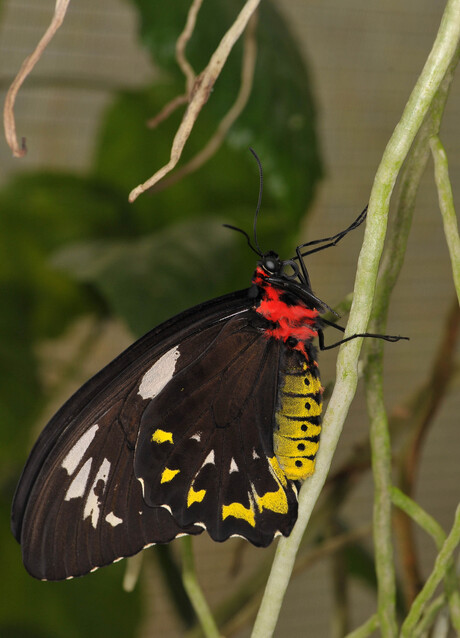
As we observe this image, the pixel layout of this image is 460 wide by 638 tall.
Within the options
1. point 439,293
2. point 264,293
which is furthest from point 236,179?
point 439,293

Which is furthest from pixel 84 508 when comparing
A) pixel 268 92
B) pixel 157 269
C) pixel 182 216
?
pixel 182 216

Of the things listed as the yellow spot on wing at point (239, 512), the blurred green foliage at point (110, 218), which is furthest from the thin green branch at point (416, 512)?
the blurred green foliage at point (110, 218)

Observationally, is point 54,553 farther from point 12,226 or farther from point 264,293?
point 12,226

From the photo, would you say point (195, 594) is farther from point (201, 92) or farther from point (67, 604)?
point (67, 604)

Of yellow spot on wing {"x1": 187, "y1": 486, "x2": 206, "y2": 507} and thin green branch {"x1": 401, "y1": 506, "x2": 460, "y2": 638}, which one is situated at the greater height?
yellow spot on wing {"x1": 187, "y1": 486, "x2": 206, "y2": 507}

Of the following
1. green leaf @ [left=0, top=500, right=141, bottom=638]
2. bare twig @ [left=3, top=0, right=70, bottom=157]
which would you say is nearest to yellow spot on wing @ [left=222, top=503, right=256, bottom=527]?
bare twig @ [left=3, top=0, right=70, bottom=157]

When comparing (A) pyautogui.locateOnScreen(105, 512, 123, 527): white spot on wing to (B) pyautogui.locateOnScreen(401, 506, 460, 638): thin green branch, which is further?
(A) pyautogui.locateOnScreen(105, 512, 123, 527): white spot on wing

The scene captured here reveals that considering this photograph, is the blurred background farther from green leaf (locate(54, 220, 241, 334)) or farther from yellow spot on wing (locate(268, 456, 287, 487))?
yellow spot on wing (locate(268, 456, 287, 487))
